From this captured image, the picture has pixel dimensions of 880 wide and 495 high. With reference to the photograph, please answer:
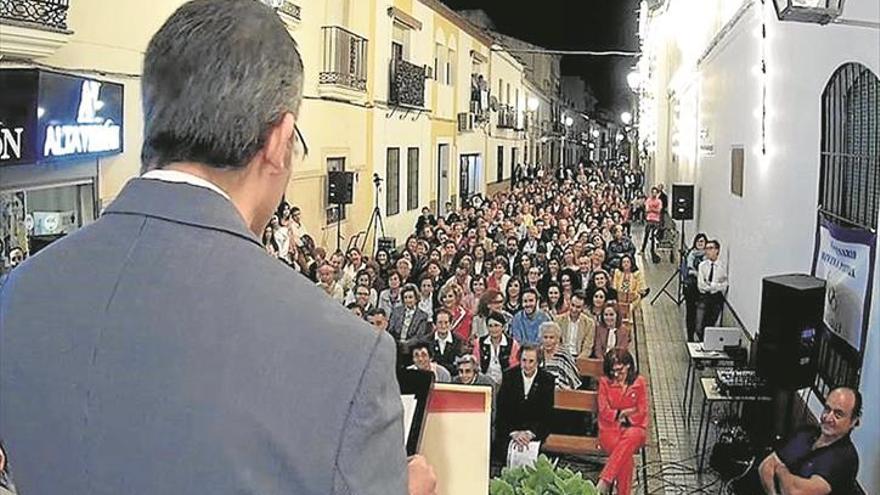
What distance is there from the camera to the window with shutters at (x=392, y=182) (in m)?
20.1

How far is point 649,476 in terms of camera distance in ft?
25.3

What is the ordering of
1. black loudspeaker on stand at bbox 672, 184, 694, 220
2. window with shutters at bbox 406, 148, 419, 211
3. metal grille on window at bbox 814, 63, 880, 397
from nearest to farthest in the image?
metal grille on window at bbox 814, 63, 880, 397
black loudspeaker on stand at bbox 672, 184, 694, 220
window with shutters at bbox 406, 148, 419, 211

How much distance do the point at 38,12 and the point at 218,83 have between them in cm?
671

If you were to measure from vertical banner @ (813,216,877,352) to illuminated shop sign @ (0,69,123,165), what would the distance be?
5.33 m

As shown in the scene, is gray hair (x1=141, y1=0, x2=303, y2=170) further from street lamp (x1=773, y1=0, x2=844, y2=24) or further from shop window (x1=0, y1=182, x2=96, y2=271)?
shop window (x1=0, y1=182, x2=96, y2=271)

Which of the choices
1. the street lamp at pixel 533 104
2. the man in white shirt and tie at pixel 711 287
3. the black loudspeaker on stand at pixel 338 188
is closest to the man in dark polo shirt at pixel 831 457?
the man in white shirt and tie at pixel 711 287

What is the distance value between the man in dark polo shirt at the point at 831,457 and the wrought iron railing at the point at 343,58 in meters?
11.5

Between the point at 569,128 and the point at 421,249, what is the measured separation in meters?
49.9

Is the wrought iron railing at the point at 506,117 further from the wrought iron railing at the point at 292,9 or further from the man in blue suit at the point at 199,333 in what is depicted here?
the man in blue suit at the point at 199,333

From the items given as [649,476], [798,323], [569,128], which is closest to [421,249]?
[649,476]

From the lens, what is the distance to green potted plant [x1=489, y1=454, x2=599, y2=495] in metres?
3.34

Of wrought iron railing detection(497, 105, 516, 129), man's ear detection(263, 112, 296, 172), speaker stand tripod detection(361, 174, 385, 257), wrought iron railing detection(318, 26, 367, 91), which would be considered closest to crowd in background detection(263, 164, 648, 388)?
speaker stand tripod detection(361, 174, 385, 257)

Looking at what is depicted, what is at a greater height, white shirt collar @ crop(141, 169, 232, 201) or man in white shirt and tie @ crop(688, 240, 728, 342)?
white shirt collar @ crop(141, 169, 232, 201)

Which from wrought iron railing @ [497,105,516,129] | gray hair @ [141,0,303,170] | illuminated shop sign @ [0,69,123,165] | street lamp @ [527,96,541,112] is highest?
street lamp @ [527,96,541,112]
